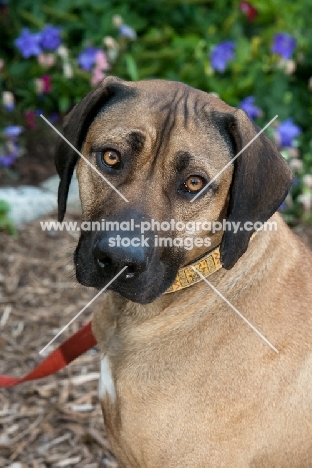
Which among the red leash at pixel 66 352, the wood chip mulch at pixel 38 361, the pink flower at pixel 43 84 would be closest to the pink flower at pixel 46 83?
the pink flower at pixel 43 84

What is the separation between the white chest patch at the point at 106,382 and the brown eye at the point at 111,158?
0.96 meters

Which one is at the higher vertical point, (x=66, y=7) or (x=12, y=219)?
(x=66, y=7)

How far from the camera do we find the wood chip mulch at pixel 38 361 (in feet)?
13.8

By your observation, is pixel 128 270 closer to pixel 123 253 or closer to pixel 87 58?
pixel 123 253

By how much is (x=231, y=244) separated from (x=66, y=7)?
455 cm

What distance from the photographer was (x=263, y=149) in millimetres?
3047

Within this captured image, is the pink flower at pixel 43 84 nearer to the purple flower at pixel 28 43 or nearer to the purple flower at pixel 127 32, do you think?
the purple flower at pixel 28 43

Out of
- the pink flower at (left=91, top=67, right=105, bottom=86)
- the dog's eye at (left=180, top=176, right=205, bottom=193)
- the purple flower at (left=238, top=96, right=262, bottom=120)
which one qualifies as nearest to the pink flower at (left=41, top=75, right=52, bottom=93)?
the pink flower at (left=91, top=67, right=105, bottom=86)

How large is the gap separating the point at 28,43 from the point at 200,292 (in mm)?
4089

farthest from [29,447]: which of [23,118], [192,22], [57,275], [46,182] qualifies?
[192,22]

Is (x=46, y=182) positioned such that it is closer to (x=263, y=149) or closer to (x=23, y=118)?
(x=23, y=118)

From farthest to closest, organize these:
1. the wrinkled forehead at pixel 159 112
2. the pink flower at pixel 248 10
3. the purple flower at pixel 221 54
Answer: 1. the pink flower at pixel 248 10
2. the purple flower at pixel 221 54
3. the wrinkled forehead at pixel 159 112

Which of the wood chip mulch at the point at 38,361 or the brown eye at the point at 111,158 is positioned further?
the wood chip mulch at the point at 38,361

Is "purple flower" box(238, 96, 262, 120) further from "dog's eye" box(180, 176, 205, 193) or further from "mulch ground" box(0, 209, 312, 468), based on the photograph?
"dog's eye" box(180, 176, 205, 193)
